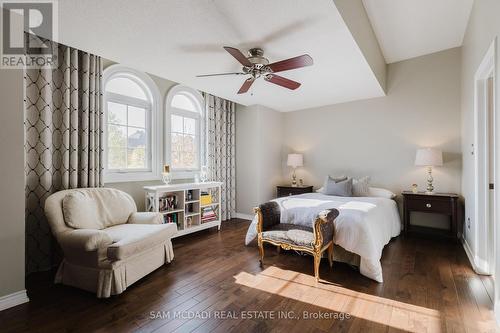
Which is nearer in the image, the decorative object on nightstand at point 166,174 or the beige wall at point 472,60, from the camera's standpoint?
the beige wall at point 472,60

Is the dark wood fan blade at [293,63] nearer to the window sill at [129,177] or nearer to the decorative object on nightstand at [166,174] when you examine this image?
the decorative object on nightstand at [166,174]

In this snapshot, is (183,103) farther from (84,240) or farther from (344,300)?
(344,300)

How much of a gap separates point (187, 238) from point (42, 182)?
6.58ft

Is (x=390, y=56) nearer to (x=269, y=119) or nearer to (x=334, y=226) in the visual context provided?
(x=269, y=119)

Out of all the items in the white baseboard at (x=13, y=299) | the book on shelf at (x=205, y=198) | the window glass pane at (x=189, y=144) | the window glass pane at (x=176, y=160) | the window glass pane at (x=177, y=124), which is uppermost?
the window glass pane at (x=177, y=124)

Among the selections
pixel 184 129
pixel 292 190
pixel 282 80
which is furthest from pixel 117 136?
pixel 292 190

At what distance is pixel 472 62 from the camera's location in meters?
2.89

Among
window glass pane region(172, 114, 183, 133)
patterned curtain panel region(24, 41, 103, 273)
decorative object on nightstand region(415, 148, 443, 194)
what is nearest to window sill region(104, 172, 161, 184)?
patterned curtain panel region(24, 41, 103, 273)

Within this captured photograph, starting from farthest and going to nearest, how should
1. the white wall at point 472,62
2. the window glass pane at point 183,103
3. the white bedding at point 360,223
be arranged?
1. the window glass pane at point 183,103
2. the white bedding at point 360,223
3. the white wall at point 472,62

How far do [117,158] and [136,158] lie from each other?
0.93 ft

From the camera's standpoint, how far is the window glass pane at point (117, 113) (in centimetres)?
336

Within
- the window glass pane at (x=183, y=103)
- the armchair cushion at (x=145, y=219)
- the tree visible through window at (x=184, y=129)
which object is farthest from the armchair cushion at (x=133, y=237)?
the window glass pane at (x=183, y=103)

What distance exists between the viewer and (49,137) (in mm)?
2602

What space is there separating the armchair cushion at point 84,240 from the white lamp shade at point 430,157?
14.0 ft
